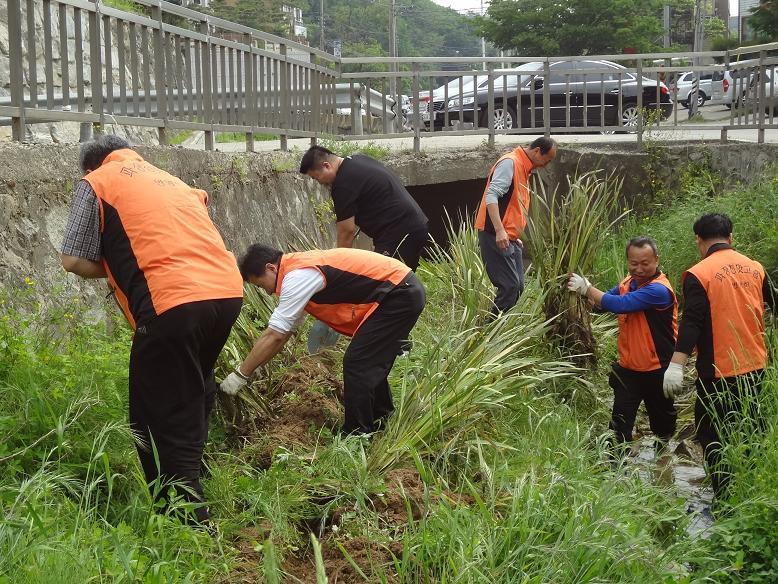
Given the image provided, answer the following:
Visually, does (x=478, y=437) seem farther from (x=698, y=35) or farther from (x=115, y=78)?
(x=698, y=35)

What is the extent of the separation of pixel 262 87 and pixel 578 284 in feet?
13.7

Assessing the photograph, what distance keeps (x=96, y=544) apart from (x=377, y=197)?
13.7 feet

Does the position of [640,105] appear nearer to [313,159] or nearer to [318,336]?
[313,159]

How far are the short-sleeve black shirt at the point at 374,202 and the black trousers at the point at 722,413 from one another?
2336mm

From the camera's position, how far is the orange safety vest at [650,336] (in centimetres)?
660

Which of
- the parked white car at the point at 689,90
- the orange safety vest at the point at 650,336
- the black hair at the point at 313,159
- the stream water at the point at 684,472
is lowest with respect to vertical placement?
the stream water at the point at 684,472

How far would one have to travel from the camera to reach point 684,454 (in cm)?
741

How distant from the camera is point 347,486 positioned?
473 cm

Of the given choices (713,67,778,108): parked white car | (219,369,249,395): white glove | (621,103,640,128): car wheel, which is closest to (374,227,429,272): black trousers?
(219,369,249,395): white glove

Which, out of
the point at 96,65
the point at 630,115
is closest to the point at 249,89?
the point at 96,65

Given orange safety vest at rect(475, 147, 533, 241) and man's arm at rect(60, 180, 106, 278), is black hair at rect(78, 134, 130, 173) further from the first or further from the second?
orange safety vest at rect(475, 147, 533, 241)

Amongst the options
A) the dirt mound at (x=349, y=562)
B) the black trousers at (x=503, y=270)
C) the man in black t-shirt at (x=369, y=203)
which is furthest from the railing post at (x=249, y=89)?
the dirt mound at (x=349, y=562)

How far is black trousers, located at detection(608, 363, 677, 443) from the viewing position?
22.0 ft

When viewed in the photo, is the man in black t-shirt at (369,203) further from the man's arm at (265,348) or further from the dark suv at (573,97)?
the dark suv at (573,97)
